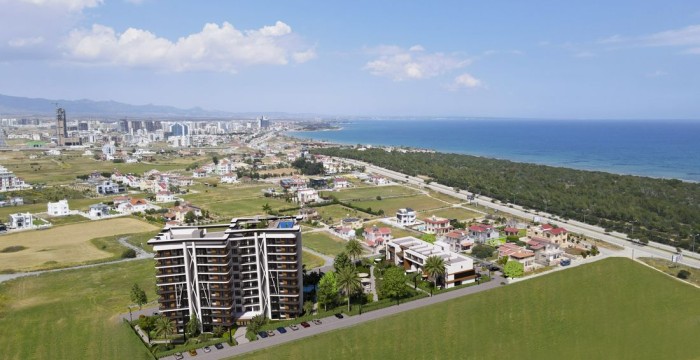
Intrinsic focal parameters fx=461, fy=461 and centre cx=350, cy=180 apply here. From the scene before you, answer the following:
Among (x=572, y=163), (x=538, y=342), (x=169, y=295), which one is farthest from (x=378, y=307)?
(x=572, y=163)

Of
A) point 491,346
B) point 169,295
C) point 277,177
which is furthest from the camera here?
point 277,177

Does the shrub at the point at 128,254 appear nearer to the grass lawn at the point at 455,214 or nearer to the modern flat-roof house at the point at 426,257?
the modern flat-roof house at the point at 426,257

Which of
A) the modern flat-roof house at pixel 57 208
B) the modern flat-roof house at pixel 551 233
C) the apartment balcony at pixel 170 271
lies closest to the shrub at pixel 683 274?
the modern flat-roof house at pixel 551 233

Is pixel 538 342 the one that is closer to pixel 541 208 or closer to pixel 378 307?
pixel 378 307

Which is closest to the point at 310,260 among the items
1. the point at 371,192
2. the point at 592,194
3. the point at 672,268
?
the point at 672,268

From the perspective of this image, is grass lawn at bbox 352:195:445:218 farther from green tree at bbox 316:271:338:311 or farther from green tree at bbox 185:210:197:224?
green tree at bbox 316:271:338:311
